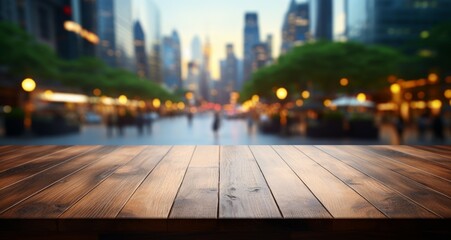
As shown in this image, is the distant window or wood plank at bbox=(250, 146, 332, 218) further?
the distant window

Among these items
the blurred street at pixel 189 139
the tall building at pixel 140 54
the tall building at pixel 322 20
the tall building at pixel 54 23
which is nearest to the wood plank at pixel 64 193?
the blurred street at pixel 189 139

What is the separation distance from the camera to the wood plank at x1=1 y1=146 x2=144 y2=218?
1.47 meters

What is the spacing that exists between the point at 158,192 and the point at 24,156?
→ 2.16 m

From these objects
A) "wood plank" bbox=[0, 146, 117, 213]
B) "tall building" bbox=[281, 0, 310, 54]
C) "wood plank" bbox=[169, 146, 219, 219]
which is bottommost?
"wood plank" bbox=[169, 146, 219, 219]

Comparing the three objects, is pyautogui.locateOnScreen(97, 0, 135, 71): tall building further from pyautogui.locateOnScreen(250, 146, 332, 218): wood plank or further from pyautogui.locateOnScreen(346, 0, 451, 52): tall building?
pyautogui.locateOnScreen(250, 146, 332, 218): wood plank

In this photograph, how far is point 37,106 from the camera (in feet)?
136

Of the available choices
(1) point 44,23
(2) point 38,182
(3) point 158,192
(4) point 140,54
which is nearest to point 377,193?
(3) point 158,192

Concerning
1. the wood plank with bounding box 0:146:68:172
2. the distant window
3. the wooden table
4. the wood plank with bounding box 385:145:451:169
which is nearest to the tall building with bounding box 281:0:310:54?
the distant window

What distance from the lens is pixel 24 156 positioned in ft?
10.4

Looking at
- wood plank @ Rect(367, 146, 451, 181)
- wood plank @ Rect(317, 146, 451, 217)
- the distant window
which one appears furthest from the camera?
the distant window

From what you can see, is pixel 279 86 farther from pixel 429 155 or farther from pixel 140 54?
pixel 140 54

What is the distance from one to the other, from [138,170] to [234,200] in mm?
1109
